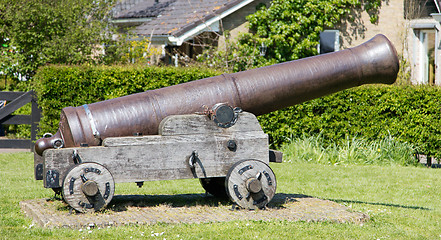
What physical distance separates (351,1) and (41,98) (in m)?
9.66

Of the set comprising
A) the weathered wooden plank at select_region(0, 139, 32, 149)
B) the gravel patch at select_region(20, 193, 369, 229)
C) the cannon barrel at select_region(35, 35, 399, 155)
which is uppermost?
the cannon barrel at select_region(35, 35, 399, 155)

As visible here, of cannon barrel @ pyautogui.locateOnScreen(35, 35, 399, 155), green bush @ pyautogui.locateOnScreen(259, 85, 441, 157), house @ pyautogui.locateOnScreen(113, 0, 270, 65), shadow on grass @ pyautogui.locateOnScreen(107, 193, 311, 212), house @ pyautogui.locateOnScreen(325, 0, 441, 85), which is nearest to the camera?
cannon barrel @ pyautogui.locateOnScreen(35, 35, 399, 155)

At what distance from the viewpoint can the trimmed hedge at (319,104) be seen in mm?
12312

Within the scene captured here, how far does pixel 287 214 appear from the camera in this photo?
21.2 feet

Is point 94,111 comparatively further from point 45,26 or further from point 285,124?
point 45,26

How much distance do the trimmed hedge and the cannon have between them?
5751 mm

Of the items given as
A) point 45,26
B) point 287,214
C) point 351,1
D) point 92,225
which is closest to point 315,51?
point 351,1

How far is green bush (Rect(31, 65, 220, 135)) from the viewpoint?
12.2 meters

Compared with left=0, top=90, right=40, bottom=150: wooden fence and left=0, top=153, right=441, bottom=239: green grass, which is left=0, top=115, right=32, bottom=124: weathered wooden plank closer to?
left=0, top=90, right=40, bottom=150: wooden fence

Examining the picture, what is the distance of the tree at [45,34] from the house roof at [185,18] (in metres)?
1.82

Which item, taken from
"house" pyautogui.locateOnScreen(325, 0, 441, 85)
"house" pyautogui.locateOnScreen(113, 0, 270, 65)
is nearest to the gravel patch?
"house" pyautogui.locateOnScreen(113, 0, 270, 65)

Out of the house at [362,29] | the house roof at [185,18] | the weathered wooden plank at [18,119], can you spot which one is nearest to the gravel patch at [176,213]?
the weathered wooden plank at [18,119]

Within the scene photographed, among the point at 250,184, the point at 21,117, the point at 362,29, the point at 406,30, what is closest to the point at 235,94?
the point at 250,184

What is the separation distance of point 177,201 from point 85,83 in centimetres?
584
